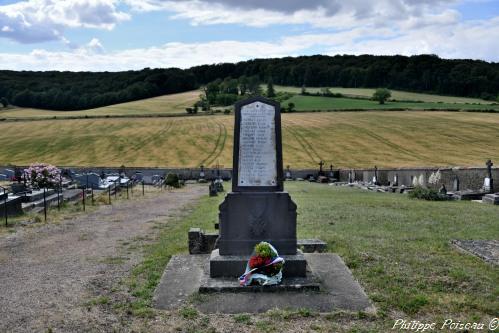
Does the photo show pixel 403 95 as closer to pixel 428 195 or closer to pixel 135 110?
pixel 135 110

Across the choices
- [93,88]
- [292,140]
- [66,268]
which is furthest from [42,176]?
[93,88]

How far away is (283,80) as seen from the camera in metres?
135

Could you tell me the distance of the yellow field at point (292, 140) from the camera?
57219mm

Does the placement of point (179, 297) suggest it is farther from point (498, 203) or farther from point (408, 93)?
point (408, 93)

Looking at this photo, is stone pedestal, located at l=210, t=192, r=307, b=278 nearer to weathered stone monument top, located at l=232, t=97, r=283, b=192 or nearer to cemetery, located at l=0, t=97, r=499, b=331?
cemetery, located at l=0, t=97, r=499, b=331

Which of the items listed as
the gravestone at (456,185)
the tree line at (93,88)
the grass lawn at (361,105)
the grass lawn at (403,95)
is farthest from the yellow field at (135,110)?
the gravestone at (456,185)

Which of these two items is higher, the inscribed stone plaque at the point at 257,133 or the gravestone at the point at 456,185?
the inscribed stone plaque at the point at 257,133

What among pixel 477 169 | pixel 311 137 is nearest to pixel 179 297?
pixel 477 169

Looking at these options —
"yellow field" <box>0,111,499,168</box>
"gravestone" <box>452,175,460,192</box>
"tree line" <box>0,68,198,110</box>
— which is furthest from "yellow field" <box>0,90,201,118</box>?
"gravestone" <box>452,175,460,192</box>

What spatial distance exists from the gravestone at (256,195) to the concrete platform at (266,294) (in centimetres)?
59

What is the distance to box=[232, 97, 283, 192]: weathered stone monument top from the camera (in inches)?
340

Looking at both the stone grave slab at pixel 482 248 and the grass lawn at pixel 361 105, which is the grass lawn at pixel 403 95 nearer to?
the grass lawn at pixel 361 105

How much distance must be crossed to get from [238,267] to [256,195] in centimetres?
126

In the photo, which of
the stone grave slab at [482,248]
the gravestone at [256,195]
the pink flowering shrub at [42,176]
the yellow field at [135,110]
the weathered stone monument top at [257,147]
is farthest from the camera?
the yellow field at [135,110]
